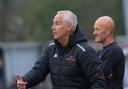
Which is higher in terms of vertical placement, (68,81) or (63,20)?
(63,20)

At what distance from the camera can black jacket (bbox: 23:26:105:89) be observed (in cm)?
1047

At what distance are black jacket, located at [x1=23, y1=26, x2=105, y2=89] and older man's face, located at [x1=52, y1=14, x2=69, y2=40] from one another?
0.35 ft

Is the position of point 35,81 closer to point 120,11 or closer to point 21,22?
point 120,11

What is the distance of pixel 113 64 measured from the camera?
36.9 ft

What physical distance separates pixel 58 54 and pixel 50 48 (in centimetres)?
21

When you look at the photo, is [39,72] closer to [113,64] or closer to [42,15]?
[113,64]

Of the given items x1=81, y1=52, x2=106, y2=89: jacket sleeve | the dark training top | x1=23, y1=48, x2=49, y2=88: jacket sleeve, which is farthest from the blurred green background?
x1=81, y1=52, x2=106, y2=89: jacket sleeve

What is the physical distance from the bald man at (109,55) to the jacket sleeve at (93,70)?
615 mm

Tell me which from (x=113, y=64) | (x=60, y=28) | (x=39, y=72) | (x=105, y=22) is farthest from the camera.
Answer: (x=105, y=22)

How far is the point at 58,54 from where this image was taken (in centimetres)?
1066

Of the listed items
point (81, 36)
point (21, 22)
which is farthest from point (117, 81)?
point (21, 22)

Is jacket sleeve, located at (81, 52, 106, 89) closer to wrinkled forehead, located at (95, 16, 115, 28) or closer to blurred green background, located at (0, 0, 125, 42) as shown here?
wrinkled forehead, located at (95, 16, 115, 28)

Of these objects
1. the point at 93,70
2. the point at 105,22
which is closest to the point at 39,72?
the point at 93,70

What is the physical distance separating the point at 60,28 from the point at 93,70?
0.63 metres
